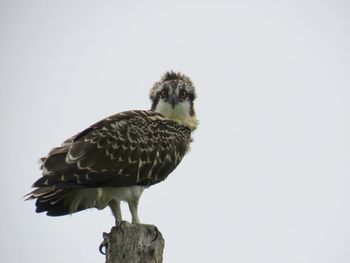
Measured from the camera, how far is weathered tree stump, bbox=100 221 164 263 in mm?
8511

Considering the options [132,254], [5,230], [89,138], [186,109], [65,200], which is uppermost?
→ [5,230]

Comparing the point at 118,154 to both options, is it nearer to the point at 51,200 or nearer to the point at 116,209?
the point at 116,209

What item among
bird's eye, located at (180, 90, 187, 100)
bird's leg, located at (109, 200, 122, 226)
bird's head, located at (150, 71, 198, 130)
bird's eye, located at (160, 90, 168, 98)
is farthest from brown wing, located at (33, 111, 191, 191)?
bird's eye, located at (180, 90, 187, 100)

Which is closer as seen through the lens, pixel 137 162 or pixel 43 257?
pixel 137 162

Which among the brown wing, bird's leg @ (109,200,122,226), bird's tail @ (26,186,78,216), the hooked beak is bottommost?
bird's tail @ (26,186,78,216)

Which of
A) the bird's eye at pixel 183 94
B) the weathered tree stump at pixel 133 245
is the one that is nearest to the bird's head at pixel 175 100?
the bird's eye at pixel 183 94

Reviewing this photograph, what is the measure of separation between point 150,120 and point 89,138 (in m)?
1.32

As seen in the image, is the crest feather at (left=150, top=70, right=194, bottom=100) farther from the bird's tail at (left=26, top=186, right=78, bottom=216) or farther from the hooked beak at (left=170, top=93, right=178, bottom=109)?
the bird's tail at (left=26, top=186, right=78, bottom=216)

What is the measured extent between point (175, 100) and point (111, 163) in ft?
7.66

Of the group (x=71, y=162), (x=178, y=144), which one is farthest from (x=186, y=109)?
(x=71, y=162)

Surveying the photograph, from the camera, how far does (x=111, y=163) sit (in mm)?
10469

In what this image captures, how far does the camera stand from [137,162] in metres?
10.8

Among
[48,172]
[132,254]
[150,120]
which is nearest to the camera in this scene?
[132,254]

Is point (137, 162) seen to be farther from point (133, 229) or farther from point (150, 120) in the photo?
point (133, 229)
